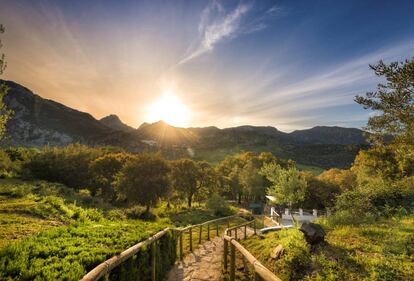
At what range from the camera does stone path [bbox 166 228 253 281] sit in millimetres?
7848

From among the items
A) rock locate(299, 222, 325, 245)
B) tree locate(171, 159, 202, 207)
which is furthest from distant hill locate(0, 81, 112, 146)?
rock locate(299, 222, 325, 245)

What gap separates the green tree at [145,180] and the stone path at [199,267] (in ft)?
64.8

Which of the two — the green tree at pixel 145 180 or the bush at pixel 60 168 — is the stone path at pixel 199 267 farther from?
the bush at pixel 60 168

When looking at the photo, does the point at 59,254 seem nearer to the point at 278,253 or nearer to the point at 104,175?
the point at 278,253

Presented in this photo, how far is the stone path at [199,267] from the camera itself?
7.85 m

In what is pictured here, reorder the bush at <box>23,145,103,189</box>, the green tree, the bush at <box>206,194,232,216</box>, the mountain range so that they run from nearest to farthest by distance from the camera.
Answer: the green tree
the bush at <box>23,145,103,189</box>
the bush at <box>206,194,232,216</box>
the mountain range

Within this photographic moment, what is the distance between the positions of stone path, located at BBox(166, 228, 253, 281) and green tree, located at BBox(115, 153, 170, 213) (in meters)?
19.8

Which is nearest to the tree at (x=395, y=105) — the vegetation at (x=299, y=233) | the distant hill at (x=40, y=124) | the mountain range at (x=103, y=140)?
the vegetation at (x=299, y=233)

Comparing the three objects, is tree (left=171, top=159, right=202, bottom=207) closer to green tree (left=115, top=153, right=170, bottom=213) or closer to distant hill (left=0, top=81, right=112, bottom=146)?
green tree (left=115, top=153, right=170, bottom=213)

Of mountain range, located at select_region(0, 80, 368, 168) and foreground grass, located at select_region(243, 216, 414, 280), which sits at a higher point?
mountain range, located at select_region(0, 80, 368, 168)

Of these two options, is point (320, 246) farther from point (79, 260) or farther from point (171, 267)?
point (79, 260)

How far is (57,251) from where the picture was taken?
4293mm

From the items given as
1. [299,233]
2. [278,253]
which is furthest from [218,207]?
[278,253]

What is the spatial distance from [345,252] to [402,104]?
246 inches
